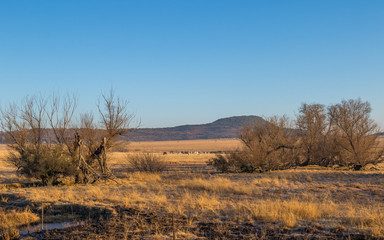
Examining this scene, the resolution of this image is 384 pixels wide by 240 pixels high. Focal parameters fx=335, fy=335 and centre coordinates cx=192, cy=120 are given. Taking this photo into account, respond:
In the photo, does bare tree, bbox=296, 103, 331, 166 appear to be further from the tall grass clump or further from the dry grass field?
the tall grass clump

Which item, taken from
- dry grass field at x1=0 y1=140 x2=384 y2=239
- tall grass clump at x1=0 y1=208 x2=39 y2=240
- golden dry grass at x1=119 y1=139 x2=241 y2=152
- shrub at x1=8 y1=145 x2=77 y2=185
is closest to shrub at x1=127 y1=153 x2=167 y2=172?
shrub at x1=8 y1=145 x2=77 y2=185

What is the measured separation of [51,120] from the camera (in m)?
16.6

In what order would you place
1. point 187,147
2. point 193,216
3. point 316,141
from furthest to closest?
point 187,147, point 316,141, point 193,216

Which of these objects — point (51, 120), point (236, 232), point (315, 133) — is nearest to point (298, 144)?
point (315, 133)

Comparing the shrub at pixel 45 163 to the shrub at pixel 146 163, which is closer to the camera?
the shrub at pixel 45 163

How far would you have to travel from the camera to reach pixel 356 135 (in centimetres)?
2741

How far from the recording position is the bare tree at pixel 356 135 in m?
26.7

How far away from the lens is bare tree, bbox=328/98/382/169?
26.7m

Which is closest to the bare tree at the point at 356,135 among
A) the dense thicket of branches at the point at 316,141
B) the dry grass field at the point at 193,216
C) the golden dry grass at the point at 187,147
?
the dense thicket of branches at the point at 316,141

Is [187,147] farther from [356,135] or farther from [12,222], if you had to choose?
[12,222]

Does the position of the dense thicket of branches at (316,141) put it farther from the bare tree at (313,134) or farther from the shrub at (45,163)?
the shrub at (45,163)

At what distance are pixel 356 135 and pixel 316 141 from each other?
3.25 meters

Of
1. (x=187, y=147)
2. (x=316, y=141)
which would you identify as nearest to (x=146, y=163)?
(x=316, y=141)

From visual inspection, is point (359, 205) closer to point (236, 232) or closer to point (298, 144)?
point (236, 232)
